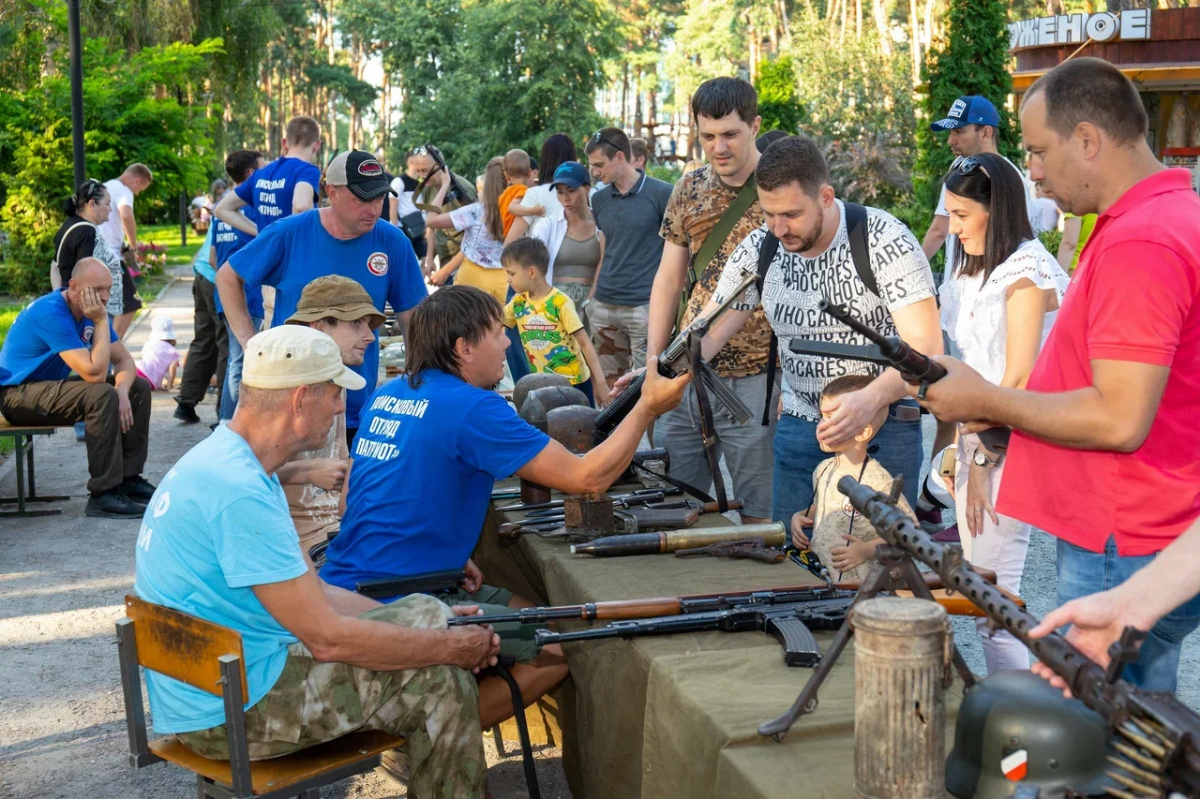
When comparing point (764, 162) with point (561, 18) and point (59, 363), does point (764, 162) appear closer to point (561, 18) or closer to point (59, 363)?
point (59, 363)

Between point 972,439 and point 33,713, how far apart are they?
3908mm

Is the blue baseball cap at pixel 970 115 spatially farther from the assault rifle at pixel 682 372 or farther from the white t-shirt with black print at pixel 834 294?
the assault rifle at pixel 682 372

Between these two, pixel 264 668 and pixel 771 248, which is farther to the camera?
pixel 771 248

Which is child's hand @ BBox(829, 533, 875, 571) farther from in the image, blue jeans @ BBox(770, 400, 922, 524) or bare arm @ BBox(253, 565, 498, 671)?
bare arm @ BBox(253, 565, 498, 671)

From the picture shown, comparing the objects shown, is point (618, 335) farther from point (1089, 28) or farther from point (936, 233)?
point (1089, 28)

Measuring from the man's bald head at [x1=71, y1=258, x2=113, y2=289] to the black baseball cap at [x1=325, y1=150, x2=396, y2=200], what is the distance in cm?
274

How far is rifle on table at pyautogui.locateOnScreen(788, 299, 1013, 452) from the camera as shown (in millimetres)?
2244

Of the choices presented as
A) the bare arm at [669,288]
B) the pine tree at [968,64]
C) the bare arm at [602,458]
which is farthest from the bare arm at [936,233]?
the pine tree at [968,64]

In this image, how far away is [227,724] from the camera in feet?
9.58

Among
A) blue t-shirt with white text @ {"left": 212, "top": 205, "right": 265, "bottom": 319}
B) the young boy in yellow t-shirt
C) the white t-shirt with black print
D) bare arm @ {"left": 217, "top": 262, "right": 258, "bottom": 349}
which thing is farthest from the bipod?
blue t-shirt with white text @ {"left": 212, "top": 205, "right": 265, "bottom": 319}

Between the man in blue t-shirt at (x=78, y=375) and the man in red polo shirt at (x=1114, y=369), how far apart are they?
6593mm

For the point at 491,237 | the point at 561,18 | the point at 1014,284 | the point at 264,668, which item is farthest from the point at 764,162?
the point at 561,18

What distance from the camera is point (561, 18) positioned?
114ft

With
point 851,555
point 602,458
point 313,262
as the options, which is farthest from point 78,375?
point 851,555
